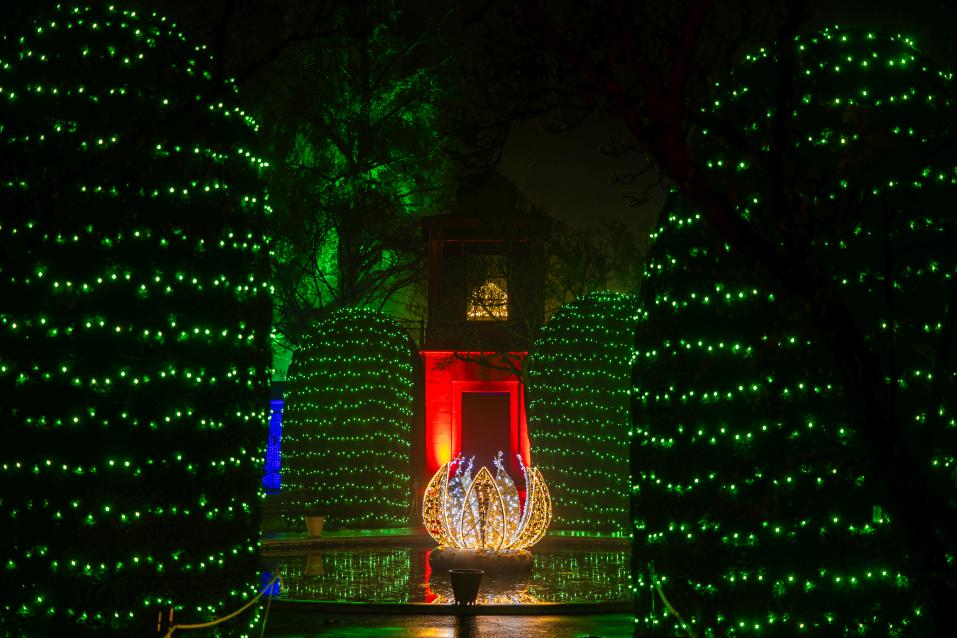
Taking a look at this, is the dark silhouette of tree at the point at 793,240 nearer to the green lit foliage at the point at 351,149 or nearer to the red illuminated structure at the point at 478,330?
the red illuminated structure at the point at 478,330

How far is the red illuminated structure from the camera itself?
33.0m

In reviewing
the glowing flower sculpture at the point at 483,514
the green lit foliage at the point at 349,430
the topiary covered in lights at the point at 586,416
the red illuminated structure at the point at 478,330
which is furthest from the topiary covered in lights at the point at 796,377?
the red illuminated structure at the point at 478,330

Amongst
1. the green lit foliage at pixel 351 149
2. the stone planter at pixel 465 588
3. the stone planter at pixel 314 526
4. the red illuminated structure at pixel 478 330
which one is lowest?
the stone planter at pixel 465 588

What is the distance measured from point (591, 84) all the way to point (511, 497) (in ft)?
36.2

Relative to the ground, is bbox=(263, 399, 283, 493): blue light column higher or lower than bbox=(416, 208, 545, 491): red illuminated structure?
lower

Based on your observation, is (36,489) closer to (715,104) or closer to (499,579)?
(715,104)

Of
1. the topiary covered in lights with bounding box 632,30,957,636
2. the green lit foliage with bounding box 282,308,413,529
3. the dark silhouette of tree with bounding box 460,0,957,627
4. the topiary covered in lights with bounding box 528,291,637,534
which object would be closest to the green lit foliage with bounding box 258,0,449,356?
the green lit foliage with bounding box 282,308,413,529

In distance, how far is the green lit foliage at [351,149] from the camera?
34.6 m

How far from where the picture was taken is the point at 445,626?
41.6ft

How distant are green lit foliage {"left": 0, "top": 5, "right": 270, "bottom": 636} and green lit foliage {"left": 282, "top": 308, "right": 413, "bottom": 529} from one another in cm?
1493

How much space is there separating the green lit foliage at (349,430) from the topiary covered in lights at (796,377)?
55.1 feet

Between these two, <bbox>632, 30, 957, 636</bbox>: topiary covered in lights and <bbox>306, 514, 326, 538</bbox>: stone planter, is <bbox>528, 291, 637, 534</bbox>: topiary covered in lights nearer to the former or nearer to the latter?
<bbox>306, 514, 326, 538</bbox>: stone planter

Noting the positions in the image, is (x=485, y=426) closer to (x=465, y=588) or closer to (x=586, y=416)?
(x=586, y=416)

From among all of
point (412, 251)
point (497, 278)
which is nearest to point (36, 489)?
point (497, 278)
